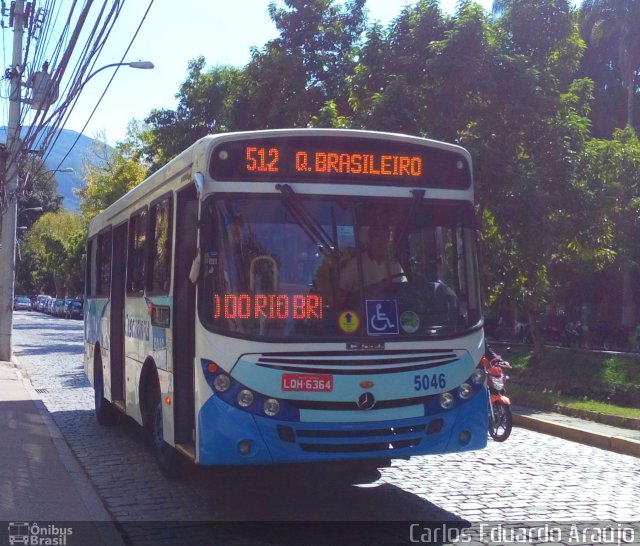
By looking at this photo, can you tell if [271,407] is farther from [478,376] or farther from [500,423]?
[500,423]

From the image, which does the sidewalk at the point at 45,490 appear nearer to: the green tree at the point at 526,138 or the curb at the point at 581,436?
the curb at the point at 581,436

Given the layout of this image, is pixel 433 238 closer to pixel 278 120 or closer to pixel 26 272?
pixel 278 120

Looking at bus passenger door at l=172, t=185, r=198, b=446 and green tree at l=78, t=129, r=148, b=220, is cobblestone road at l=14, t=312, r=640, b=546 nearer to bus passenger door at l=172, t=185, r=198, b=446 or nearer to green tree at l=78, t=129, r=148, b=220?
bus passenger door at l=172, t=185, r=198, b=446

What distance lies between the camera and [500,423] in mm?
10734

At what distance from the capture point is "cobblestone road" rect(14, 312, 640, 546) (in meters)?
6.50

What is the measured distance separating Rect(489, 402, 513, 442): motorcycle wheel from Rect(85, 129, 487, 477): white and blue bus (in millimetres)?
3866

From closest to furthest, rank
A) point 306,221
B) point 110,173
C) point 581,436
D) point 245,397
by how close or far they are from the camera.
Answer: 1. point 245,397
2. point 306,221
3. point 581,436
4. point 110,173

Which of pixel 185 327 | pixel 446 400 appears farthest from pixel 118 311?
pixel 446 400

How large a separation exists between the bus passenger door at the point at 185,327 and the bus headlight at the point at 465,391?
6.99 ft

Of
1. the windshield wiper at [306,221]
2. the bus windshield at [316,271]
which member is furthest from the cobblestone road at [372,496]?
the windshield wiper at [306,221]

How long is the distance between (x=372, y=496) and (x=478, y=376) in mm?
1613

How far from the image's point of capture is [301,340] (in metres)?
6.38

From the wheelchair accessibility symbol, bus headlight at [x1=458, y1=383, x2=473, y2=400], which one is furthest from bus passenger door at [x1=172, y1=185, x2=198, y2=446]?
bus headlight at [x1=458, y1=383, x2=473, y2=400]

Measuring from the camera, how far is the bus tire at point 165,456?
26.1 ft
